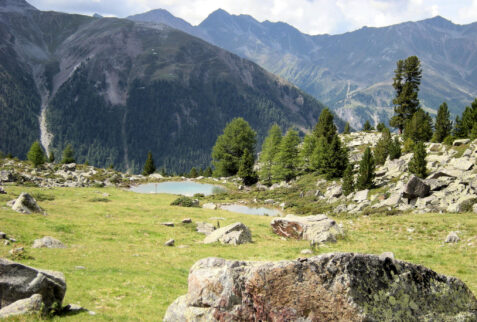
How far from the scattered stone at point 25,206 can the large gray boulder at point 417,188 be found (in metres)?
45.3

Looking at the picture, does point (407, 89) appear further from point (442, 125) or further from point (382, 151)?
point (382, 151)

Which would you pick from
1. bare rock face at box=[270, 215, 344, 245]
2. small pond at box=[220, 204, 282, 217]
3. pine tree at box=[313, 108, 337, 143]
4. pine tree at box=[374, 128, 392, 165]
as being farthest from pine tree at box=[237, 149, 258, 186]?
bare rock face at box=[270, 215, 344, 245]

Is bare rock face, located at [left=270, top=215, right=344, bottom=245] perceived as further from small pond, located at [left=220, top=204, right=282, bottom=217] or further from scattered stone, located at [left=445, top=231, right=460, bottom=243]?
small pond, located at [left=220, top=204, right=282, bottom=217]

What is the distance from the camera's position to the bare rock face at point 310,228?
2936cm

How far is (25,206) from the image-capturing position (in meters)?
32.9

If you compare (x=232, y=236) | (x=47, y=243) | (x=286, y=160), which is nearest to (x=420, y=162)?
(x=232, y=236)

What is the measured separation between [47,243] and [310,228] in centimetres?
2336

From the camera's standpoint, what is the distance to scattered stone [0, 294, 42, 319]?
1089cm

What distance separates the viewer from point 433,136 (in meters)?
69.8

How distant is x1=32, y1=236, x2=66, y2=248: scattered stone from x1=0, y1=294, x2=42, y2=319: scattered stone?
42.9 feet

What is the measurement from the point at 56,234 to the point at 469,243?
34.7 meters

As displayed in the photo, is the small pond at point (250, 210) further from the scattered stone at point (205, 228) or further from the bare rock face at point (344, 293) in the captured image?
the bare rock face at point (344, 293)

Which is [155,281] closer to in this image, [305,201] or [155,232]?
[155,232]

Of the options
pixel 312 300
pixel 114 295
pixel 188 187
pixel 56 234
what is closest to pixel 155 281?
pixel 114 295
